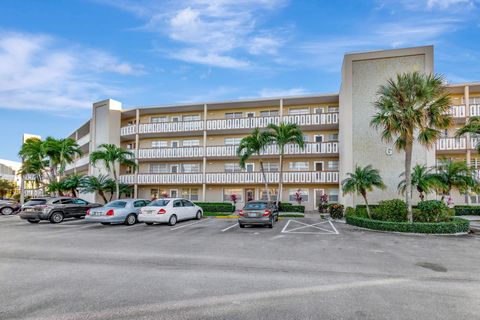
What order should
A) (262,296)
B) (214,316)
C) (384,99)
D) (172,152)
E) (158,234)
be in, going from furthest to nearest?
(172,152)
(384,99)
(158,234)
(262,296)
(214,316)

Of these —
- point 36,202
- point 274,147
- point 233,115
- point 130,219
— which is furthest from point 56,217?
point 233,115

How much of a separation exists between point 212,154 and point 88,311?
83.3ft

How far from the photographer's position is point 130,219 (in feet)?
59.0

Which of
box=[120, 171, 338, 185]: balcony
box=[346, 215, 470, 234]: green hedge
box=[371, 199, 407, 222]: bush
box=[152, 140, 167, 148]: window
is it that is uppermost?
box=[152, 140, 167, 148]: window

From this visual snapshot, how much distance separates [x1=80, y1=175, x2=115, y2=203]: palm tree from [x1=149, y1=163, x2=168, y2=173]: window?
4.88 meters

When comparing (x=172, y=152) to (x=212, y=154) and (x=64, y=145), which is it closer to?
(x=212, y=154)

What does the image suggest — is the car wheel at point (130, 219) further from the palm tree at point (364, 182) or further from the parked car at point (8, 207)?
the parked car at point (8, 207)

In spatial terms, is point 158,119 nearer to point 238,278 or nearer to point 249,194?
point 249,194

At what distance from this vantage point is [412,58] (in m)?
22.5

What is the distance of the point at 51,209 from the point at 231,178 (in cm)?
1542

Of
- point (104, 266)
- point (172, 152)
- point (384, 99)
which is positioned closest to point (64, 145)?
point (172, 152)

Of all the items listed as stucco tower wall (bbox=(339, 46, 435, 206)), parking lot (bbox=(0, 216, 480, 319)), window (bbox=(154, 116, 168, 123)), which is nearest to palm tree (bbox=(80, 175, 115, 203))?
window (bbox=(154, 116, 168, 123))

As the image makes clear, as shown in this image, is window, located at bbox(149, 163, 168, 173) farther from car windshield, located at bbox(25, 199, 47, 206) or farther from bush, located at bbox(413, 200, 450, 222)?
bush, located at bbox(413, 200, 450, 222)

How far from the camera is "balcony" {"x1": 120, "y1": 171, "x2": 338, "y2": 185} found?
27350 mm
